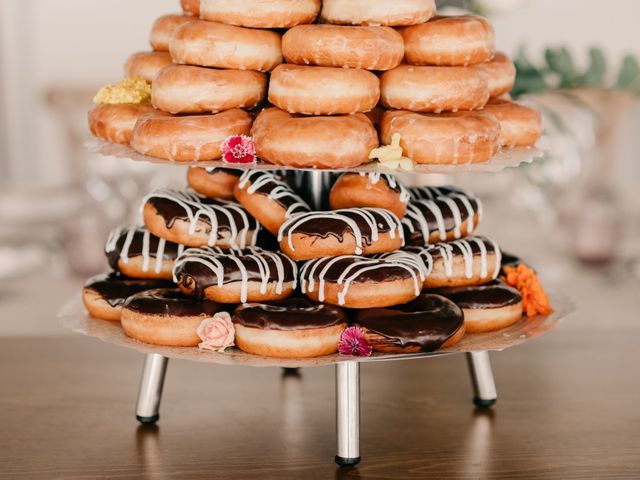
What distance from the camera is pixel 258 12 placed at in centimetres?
189

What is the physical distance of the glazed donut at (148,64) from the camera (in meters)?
2.14

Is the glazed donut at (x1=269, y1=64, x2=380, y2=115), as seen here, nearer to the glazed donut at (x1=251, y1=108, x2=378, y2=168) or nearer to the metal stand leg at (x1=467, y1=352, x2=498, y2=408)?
the glazed donut at (x1=251, y1=108, x2=378, y2=168)

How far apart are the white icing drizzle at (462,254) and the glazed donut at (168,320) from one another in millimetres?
470

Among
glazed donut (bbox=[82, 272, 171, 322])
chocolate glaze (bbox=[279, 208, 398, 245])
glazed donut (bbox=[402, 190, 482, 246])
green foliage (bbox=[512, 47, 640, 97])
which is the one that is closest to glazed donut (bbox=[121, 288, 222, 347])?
glazed donut (bbox=[82, 272, 171, 322])

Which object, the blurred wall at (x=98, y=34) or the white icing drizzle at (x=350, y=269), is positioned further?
the blurred wall at (x=98, y=34)

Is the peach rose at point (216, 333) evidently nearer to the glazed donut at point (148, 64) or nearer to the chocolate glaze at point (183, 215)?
the chocolate glaze at point (183, 215)

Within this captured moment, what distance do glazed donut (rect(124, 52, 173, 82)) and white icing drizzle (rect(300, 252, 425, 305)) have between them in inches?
23.6

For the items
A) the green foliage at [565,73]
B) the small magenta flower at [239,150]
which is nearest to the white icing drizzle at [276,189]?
the small magenta flower at [239,150]

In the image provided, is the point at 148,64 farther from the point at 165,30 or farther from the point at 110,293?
the point at 110,293

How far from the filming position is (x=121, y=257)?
82.4 inches

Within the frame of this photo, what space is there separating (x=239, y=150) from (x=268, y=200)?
213 mm

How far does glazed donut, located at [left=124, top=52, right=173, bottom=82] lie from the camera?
7.03ft

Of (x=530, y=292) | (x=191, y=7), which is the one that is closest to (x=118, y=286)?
(x=191, y=7)

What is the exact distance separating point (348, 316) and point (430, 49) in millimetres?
573
